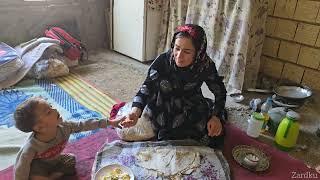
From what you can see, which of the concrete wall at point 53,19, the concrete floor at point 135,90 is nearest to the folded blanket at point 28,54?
the concrete wall at point 53,19

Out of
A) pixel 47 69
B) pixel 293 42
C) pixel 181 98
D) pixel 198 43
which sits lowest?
pixel 47 69

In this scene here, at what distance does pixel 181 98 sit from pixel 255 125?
499 millimetres

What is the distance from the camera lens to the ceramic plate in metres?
1.41

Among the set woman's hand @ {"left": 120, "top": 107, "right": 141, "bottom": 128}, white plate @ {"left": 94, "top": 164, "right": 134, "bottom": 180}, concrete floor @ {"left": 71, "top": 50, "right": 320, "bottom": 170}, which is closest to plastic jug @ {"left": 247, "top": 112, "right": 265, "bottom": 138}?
concrete floor @ {"left": 71, "top": 50, "right": 320, "bottom": 170}

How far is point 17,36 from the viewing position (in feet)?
8.47

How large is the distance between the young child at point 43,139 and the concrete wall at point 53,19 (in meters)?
1.75

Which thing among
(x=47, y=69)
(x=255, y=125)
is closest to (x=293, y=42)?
(x=255, y=125)

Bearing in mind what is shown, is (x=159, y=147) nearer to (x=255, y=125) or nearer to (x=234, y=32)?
(x=255, y=125)

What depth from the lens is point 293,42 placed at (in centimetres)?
238

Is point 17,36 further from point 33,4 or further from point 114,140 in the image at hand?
point 114,140

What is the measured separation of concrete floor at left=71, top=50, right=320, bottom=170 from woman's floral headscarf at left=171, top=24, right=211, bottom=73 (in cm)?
60

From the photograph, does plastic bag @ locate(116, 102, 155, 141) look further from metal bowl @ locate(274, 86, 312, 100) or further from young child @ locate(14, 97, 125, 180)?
metal bowl @ locate(274, 86, 312, 100)

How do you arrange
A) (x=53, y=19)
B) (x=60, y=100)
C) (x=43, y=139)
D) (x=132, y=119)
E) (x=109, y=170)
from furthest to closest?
(x=53, y=19) → (x=60, y=100) → (x=132, y=119) → (x=109, y=170) → (x=43, y=139)

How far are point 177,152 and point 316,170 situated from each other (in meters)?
0.74
